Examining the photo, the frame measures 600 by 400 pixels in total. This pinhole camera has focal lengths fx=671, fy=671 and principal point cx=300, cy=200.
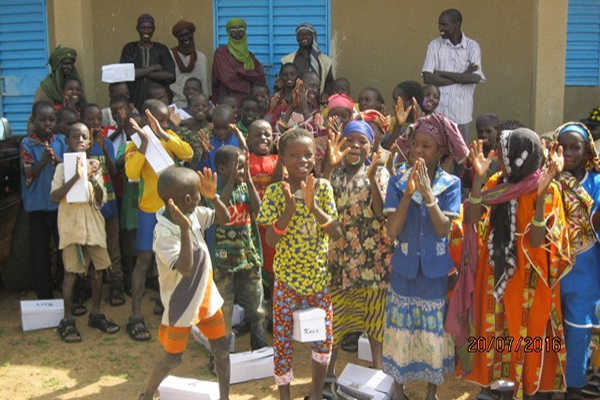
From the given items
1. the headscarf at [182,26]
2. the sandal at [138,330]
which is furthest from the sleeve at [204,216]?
the headscarf at [182,26]

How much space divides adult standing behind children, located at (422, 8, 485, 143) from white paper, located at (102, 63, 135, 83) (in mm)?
2803

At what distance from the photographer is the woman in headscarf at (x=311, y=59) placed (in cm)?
687

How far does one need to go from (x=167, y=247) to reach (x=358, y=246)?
45.1 inches

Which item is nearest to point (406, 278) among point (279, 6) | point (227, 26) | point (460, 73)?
point (460, 73)

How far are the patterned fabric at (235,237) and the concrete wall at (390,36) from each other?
3.66 metres

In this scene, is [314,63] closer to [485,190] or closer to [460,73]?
[460,73]

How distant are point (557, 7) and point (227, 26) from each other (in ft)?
11.3

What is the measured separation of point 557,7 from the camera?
6949 millimetres

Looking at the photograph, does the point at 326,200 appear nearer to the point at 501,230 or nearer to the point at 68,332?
the point at 501,230

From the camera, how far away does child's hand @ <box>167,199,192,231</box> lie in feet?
11.0

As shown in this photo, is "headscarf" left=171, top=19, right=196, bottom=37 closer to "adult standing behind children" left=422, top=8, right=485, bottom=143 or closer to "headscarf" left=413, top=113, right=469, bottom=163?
"adult standing behind children" left=422, top=8, right=485, bottom=143

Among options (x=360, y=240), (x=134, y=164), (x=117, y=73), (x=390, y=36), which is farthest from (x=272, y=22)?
(x=360, y=240)
